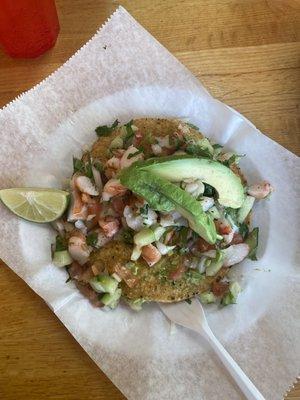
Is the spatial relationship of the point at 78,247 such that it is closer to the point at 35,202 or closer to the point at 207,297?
the point at 35,202

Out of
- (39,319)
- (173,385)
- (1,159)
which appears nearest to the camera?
(173,385)

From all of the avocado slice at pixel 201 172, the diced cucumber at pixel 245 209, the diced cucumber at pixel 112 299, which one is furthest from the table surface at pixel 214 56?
the avocado slice at pixel 201 172

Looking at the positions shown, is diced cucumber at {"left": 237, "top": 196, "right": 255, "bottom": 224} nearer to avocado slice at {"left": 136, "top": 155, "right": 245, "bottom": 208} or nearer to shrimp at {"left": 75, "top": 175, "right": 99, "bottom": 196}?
avocado slice at {"left": 136, "top": 155, "right": 245, "bottom": 208}

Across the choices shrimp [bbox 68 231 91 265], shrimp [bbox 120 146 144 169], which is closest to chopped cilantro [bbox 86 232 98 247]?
shrimp [bbox 68 231 91 265]

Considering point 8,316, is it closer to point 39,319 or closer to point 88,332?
point 39,319

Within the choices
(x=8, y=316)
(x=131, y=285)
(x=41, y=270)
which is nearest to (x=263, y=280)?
(x=131, y=285)
